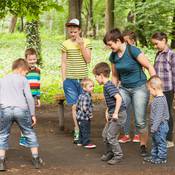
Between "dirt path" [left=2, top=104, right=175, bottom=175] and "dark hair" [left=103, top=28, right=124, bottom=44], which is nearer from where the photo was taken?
"dirt path" [left=2, top=104, right=175, bottom=175]

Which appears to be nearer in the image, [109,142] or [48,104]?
[109,142]

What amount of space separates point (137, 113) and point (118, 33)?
123 cm

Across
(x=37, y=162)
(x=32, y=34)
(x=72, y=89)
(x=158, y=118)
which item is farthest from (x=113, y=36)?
(x=32, y=34)

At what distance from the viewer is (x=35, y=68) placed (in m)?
7.92

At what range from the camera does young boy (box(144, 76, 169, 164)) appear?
21.8 ft

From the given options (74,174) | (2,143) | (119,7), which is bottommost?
(74,174)

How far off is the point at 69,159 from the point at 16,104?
128cm

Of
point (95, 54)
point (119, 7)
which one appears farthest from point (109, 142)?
point (119, 7)

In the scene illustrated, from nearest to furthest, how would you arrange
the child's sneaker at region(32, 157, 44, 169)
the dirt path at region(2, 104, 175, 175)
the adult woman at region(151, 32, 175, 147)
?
the dirt path at region(2, 104, 175, 175) → the child's sneaker at region(32, 157, 44, 169) → the adult woman at region(151, 32, 175, 147)

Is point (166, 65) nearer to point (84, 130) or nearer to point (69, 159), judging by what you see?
point (84, 130)

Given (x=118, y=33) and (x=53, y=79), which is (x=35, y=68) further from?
(x=53, y=79)

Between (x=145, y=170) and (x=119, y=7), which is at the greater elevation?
(x=119, y=7)

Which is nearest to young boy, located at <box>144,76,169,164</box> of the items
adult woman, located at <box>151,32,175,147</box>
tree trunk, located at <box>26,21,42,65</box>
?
adult woman, located at <box>151,32,175,147</box>

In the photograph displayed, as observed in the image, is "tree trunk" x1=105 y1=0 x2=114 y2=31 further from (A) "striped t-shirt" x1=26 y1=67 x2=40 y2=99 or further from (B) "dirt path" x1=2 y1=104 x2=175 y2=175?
(A) "striped t-shirt" x1=26 y1=67 x2=40 y2=99
